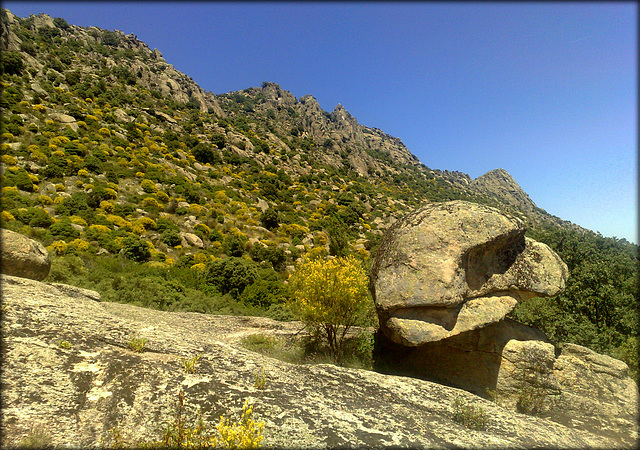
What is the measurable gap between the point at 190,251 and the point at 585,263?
24783 mm

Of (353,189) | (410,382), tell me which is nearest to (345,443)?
(410,382)

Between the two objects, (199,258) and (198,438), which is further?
(199,258)

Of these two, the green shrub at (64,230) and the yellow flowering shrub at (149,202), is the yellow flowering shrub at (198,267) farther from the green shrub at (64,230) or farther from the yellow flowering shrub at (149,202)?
the yellow flowering shrub at (149,202)

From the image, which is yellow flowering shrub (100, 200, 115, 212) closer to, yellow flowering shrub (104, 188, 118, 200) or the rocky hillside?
the rocky hillside

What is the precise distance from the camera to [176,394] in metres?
4.21

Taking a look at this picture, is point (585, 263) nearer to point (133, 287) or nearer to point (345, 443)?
point (345, 443)

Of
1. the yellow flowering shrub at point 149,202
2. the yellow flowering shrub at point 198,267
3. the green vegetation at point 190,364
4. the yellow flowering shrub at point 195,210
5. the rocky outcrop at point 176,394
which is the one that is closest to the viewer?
the rocky outcrop at point 176,394

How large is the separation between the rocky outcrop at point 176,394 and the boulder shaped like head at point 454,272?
175 centimetres

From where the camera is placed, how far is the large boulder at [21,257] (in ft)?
27.3

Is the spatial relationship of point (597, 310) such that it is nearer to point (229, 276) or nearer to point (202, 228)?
point (229, 276)

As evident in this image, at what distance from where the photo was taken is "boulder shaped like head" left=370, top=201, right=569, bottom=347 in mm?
7672

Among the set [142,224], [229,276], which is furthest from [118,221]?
[229,276]

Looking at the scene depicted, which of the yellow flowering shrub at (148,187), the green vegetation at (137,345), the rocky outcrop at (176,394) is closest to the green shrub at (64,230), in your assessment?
the yellow flowering shrub at (148,187)

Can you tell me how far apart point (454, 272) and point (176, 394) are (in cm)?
676
